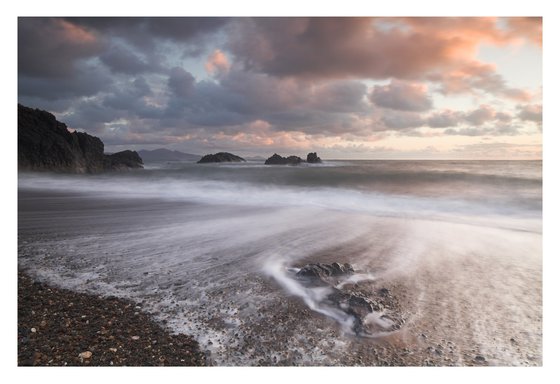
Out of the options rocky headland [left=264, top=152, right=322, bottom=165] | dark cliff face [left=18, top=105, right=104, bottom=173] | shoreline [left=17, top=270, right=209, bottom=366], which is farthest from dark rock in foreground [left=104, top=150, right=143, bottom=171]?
shoreline [left=17, top=270, right=209, bottom=366]

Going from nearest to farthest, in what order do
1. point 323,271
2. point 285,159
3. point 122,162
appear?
point 323,271, point 285,159, point 122,162

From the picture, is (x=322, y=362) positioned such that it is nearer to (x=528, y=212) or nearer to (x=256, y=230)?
(x=256, y=230)

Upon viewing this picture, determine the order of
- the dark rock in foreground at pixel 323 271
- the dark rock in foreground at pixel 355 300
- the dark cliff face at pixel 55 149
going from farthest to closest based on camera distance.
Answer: the dark cliff face at pixel 55 149 → the dark rock in foreground at pixel 323 271 → the dark rock in foreground at pixel 355 300

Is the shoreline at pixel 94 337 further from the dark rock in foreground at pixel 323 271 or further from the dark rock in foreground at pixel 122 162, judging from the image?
the dark rock in foreground at pixel 122 162

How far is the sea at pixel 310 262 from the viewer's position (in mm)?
1981

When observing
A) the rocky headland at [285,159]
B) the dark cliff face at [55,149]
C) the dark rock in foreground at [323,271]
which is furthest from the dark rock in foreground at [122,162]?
the dark rock in foreground at [323,271]

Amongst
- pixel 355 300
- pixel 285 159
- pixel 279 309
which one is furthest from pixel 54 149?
pixel 355 300

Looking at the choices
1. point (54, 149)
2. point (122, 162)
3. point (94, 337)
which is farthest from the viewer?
point (122, 162)

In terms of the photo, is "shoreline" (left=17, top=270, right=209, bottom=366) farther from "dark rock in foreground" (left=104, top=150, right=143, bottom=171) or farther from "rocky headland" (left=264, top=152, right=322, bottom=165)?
"dark rock in foreground" (left=104, top=150, right=143, bottom=171)

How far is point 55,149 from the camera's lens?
51.5ft

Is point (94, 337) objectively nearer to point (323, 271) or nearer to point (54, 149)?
point (323, 271)

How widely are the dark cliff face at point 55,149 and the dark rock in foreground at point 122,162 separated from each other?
0.08 metres

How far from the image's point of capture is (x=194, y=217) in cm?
544

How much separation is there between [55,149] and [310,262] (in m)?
17.5
